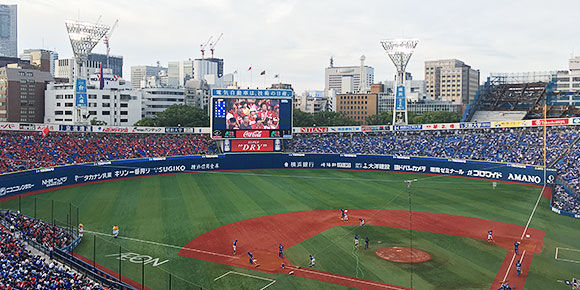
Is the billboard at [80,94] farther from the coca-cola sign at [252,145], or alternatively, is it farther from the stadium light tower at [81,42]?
the coca-cola sign at [252,145]

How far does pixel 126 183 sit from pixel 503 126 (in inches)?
1958

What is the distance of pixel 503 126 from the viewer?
5962cm

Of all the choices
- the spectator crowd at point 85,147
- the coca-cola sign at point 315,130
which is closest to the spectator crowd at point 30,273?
the spectator crowd at point 85,147

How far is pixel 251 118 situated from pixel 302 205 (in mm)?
22579

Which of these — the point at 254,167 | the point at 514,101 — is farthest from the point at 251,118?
the point at 514,101

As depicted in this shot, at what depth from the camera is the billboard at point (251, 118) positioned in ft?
195

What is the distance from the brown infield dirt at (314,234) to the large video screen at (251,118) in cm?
2491

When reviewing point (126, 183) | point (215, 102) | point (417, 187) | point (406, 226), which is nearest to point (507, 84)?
point (417, 187)

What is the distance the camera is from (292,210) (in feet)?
128

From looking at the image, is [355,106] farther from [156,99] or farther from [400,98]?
[400,98]

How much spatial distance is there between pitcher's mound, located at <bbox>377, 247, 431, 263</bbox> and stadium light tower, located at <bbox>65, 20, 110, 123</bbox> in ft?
167

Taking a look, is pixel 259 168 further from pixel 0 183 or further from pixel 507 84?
pixel 507 84

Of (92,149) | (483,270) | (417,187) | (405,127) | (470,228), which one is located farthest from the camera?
(405,127)

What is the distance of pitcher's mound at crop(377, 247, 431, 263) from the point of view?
25925mm
